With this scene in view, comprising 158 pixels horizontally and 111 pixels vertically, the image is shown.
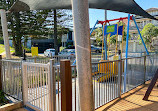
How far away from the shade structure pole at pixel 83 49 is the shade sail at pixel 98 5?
3.55 metres

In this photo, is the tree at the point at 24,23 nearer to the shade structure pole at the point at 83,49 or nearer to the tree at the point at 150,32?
the shade structure pole at the point at 83,49

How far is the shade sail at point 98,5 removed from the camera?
513cm

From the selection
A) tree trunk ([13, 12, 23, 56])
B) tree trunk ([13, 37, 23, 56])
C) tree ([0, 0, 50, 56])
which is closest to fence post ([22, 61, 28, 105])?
tree ([0, 0, 50, 56])

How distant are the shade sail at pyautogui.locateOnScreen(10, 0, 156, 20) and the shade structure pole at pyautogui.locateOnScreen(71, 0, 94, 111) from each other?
3555 millimetres

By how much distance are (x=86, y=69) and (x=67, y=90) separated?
23.1 inches

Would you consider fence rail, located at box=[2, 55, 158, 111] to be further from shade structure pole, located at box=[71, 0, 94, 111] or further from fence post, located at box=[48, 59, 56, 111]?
shade structure pole, located at box=[71, 0, 94, 111]

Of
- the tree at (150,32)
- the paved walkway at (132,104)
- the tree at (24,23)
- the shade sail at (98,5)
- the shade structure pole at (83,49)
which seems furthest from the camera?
the tree at (150,32)

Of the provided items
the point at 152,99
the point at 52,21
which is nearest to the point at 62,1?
the point at 152,99

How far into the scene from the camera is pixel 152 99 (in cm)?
380

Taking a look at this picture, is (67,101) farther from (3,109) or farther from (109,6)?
(109,6)

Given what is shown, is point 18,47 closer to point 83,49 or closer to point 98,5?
point 98,5

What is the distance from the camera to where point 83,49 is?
217 centimetres

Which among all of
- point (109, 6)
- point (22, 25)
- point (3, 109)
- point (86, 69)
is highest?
point (22, 25)

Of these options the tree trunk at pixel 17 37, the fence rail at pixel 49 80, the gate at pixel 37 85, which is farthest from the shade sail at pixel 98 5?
the tree trunk at pixel 17 37
